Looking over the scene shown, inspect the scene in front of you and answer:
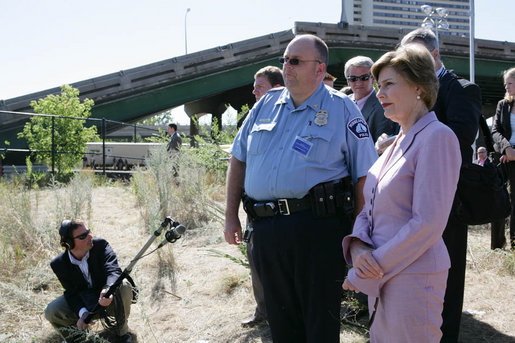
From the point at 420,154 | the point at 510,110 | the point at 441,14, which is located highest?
the point at 441,14

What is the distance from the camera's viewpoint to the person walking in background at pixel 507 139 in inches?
215

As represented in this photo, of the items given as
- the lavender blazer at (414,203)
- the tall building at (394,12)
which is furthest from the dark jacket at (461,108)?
the tall building at (394,12)

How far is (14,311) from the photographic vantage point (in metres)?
5.00

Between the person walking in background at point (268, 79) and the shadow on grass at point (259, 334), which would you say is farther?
the person walking in background at point (268, 79)

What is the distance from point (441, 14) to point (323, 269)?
22.5m

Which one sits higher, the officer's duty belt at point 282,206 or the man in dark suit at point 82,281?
the officer's duty belt at point 282,206

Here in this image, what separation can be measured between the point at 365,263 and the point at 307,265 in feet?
2.26

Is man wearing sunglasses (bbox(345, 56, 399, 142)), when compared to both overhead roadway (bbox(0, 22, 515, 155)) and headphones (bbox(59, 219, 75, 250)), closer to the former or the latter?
headphones (bbox(59, 219, 75, 250))

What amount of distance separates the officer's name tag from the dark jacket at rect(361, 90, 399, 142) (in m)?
1.19

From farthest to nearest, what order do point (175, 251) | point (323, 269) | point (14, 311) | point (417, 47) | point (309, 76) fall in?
point (175, 251) < point (14, 311) < point (309, 76) < point (323, 269) < point (417, 47)

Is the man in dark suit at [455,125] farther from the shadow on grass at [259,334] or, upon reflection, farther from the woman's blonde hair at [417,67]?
the shadow on grass at [259,334]

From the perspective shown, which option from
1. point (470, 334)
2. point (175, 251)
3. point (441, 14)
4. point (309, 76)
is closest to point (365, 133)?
point (309, 76)

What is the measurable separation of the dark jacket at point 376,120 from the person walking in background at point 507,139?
7.61ft

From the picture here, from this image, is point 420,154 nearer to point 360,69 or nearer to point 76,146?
point 360,69
